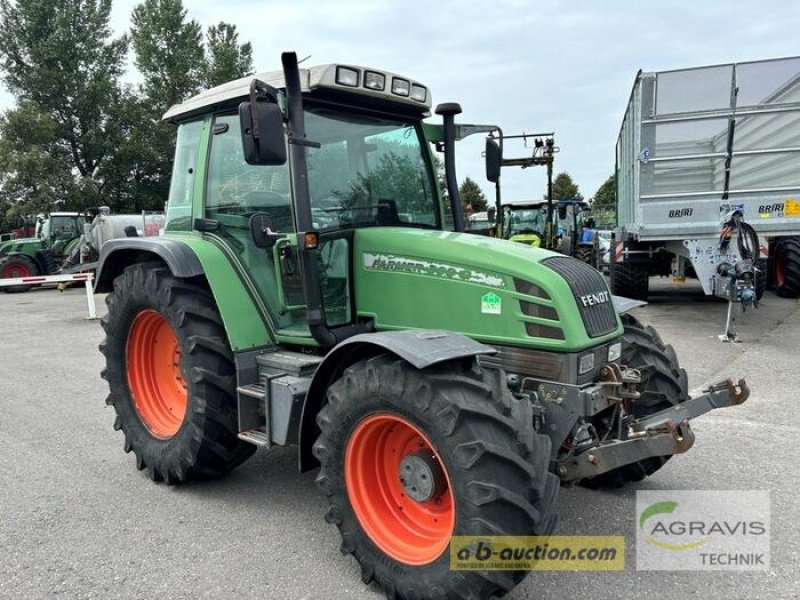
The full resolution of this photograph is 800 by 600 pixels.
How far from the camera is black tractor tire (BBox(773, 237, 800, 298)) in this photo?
10.9m

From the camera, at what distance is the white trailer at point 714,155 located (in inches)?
343

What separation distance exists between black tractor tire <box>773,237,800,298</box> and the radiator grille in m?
9.50

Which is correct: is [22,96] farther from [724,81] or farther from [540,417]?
[540,417]

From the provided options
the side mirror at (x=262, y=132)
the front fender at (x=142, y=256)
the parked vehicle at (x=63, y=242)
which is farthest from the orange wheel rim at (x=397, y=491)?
the parked vehicle at (x=63, y=242)

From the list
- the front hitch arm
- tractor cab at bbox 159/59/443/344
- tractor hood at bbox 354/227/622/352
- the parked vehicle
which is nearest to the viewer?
the front hitch arm

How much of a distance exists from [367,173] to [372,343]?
50.8 inches

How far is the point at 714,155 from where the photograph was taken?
28.8 feet

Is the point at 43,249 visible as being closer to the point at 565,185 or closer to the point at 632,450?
the point at 632,450

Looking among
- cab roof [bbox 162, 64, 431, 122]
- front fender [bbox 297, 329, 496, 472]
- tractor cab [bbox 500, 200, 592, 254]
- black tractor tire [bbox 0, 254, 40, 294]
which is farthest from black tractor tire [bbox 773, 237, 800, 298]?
black tractor tire [bbox 0, 254, 40, 294]

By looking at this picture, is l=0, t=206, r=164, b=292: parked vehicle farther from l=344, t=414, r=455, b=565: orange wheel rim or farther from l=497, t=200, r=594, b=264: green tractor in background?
→ l=344, t=414, r=455, b=565: orange wheel rim

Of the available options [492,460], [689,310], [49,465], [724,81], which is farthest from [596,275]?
[689,310]

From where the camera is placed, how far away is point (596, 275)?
10.8 ft

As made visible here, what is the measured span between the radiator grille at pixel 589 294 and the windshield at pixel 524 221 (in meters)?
14.9

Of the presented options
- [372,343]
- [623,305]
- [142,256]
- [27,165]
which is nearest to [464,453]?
[372,343]
